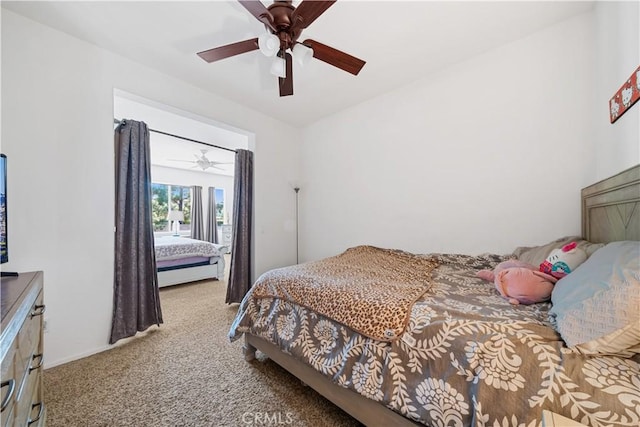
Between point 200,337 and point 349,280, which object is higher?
point 349,280

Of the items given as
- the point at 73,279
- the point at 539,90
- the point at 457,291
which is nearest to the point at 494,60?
the point at 539,90

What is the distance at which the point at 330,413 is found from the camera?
1399mm

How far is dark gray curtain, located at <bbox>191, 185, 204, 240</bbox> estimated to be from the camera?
22.6ft

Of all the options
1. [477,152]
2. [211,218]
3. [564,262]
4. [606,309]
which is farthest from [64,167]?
[211,218]

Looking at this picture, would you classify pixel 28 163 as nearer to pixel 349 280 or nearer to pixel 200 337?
pixel 200 337

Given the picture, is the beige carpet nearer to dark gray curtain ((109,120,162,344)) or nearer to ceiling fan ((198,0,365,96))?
dark gray curtain ((109,120,162,344))

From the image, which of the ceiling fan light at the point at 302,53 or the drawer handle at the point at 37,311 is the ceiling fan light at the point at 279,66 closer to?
the ceiling fan light at the point at 302,53

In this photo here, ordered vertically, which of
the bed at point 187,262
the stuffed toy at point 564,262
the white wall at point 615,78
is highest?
the white wall at point 615,78

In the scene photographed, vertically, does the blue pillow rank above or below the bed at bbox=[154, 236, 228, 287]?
above

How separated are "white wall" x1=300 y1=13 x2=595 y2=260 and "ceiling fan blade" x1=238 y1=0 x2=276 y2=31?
1.88 metres

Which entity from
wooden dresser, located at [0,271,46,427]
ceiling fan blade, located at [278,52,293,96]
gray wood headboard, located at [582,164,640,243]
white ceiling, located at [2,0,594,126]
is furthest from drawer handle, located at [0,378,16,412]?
gray wood headboard, located at [582,164,640,243]

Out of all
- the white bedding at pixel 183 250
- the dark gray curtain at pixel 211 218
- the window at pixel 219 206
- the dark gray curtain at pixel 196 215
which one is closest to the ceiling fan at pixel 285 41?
the white bedding at pixel 183 250

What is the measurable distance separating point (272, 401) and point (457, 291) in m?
1.35

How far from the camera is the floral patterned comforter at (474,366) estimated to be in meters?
0.71
